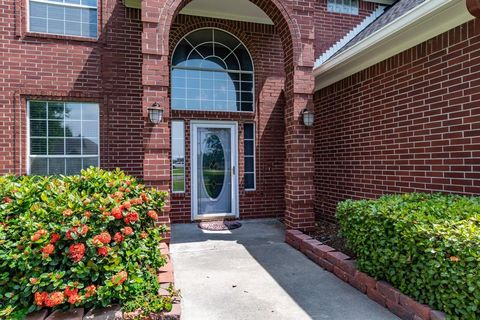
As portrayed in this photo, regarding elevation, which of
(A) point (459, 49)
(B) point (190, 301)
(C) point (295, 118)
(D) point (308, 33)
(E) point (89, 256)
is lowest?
(B) point (190, 301)

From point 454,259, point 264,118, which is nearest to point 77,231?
point 454,259

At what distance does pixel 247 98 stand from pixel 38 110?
13.9 ft

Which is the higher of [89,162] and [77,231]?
[89,162]

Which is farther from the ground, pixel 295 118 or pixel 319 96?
pixel 319 96

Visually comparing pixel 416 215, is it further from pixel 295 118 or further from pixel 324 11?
pixel 324 11

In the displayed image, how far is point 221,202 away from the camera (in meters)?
6.90

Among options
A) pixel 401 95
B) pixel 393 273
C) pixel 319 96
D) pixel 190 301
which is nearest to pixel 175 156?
pixel 319 96

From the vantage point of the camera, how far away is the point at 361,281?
11.0ft

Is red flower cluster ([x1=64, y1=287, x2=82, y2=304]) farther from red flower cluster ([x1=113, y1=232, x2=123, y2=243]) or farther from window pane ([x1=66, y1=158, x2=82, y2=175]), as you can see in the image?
window pane ([x1=66, y1=158, x2=82, y2=175])

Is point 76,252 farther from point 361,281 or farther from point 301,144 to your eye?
point 301,144

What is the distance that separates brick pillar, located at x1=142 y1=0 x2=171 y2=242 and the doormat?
1.64 m

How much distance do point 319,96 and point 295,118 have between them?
5.74ft

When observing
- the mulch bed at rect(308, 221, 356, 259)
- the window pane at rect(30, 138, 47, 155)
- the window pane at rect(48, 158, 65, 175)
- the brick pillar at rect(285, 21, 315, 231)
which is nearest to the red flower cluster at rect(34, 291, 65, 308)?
the mulch bed at rect(308, 221, 356, 259)

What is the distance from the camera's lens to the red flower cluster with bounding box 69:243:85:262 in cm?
259
